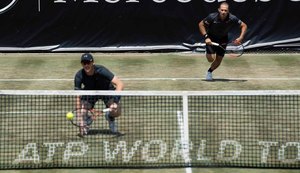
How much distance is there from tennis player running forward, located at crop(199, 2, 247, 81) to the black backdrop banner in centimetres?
366

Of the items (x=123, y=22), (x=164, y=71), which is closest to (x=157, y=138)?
(x=164, y=71)

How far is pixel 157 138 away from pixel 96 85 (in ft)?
5.23

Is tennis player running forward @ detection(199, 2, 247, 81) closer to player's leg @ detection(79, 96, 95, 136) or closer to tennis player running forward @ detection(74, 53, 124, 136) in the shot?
tennis player running forward @ detection(74, 53, 124, 136)

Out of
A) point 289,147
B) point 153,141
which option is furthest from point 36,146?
point 289,147

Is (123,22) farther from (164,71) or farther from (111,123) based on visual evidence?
(111,123)

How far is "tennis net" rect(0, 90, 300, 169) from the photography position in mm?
12352

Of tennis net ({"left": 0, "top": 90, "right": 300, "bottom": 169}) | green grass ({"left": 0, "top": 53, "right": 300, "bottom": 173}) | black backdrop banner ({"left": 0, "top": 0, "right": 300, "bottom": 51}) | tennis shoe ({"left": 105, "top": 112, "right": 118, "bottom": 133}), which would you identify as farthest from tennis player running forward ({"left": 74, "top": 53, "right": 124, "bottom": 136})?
black backdrop banner ({"left": 0, "top": 0, "right": 300, "bottom": 51})

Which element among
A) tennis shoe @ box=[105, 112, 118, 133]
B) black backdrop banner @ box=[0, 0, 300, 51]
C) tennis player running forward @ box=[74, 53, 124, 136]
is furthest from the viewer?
black backdrop banner @ box=[0, 0, 300, 51]

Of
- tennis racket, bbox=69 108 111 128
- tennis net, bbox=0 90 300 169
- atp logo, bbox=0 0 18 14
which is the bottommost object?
atp logo, bbox=0 0 18 14

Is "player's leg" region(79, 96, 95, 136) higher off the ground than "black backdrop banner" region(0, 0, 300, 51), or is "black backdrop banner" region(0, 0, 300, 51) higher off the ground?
"player's leg" region(79, 96, 95, 136)

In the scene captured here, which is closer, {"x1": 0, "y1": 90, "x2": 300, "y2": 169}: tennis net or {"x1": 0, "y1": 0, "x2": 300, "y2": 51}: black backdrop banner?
{"x1": 0, "y1": 90, "x2": 300, "y2": 169}: tennis net

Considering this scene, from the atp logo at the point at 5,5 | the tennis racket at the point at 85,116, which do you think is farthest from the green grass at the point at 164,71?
the tennis racket at the point at 85,116

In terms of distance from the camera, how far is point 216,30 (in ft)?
63.6

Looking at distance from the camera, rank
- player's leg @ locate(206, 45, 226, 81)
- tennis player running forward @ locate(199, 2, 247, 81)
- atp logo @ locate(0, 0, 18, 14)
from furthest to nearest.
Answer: atp logo @ locate(0, 0, 18, 14), player's leg @ locate(206, 45, 226, 81), tennis player running forward @ locate(199, 2, 247, 81)
